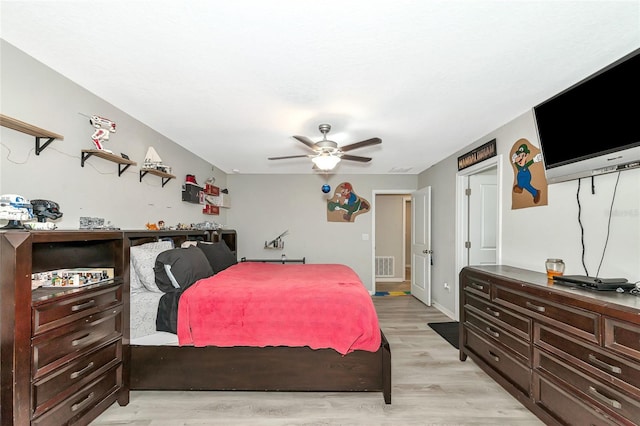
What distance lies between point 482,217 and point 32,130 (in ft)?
15.6

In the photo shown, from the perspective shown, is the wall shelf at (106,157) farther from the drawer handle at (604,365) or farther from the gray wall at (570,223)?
the gray wall at (570,223)

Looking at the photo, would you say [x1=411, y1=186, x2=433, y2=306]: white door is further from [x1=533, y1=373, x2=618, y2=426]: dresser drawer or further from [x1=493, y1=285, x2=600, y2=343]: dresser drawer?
[x1=533, y1=373, x2=618, y2=426]: dresser drawer

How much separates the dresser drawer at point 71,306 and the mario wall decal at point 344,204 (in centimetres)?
428

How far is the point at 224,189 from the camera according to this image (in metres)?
5.84

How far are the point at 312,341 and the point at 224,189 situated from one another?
4.21 m

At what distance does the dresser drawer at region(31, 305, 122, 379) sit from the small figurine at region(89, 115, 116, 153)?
136cm

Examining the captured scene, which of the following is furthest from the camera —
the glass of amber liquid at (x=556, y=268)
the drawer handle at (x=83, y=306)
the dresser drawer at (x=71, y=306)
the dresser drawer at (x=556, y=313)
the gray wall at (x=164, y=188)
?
the glass of amber liquid at (x=556, y=268)

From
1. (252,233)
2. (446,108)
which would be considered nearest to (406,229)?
(252,233)

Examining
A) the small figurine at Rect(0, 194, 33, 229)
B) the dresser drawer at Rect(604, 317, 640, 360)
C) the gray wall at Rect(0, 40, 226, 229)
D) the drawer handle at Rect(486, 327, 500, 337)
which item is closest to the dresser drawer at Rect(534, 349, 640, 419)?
the dresser drawer at Rect(604, 317, 640, 360)

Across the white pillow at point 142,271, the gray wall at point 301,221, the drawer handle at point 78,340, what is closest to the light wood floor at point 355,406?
the drawer handle at point 78,340

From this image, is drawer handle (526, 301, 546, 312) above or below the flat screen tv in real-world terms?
below

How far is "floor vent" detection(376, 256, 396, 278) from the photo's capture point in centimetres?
752

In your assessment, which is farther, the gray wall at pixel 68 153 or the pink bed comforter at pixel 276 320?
the pink bed comforter at pixel 276 320

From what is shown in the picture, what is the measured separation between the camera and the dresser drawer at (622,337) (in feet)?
4.80
